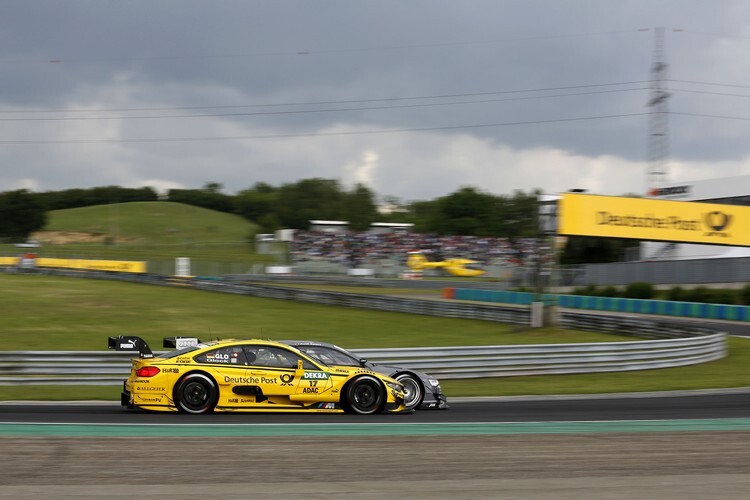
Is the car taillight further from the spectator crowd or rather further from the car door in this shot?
the spectator crowd

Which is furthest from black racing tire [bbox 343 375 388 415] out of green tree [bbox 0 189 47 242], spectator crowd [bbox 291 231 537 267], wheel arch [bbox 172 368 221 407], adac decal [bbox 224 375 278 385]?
green tree [bbox 0 189 47 242]

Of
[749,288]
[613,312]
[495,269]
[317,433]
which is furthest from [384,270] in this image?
[317,433]

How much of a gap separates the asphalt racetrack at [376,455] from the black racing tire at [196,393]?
24 centimetres

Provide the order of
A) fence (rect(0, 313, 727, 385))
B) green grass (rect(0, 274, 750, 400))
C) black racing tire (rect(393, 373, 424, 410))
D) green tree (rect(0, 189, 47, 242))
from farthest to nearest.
Result: green tree (rect(0, 189, 47, 242)), green grass (rect(0, 274, 750, 400)), fence (rect(0, 313, 727, 385)), black racing tire (rect(393, 373, 424, 410))

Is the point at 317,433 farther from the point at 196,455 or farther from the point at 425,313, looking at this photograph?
the point at 425,313

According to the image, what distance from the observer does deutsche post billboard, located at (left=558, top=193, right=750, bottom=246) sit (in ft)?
94.8

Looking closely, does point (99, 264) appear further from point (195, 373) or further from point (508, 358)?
point (195, 373)

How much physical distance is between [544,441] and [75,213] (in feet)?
343

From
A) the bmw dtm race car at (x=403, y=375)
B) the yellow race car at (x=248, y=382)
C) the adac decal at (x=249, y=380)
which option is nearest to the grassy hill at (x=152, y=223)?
the bmw dtm race car at (x=403, y=375)

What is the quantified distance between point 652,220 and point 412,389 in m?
21.9

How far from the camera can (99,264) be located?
181 ft

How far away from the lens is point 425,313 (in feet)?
98.9

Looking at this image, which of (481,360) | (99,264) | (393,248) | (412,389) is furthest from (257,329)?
(393,248)

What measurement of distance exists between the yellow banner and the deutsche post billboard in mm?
31437
